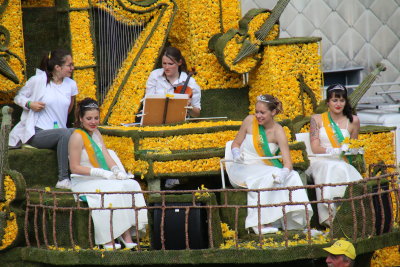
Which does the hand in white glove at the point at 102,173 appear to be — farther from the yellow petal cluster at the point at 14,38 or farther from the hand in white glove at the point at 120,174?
the yellow petal cluster at the point at 14,38

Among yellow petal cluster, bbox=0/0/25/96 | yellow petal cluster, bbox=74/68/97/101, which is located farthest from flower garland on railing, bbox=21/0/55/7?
yellow petal cluster, bbox=74/68/97/101

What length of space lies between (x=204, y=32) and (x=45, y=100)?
237cm

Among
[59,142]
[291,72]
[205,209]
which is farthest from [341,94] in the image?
[59,142]

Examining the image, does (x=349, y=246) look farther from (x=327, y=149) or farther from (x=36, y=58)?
(x=36, y=58)

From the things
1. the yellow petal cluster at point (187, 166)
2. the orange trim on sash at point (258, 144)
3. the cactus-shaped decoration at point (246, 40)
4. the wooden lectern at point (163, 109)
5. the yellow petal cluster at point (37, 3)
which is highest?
the yellow petal cluster at point (37, 3)

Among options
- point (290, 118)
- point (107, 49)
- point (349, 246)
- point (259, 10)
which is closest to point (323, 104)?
point (290, 118)

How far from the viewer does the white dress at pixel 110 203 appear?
35.4 feet

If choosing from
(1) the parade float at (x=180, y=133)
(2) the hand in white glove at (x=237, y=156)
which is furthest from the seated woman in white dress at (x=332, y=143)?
(2) the hand in white glove at (x=237, y=156)

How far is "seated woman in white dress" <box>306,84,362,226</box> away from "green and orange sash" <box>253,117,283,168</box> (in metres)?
0.53

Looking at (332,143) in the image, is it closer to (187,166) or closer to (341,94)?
(341,94)

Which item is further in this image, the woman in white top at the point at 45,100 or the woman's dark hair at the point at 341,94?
the woman in white top at the point at 45,100

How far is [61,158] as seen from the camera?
11.5 m

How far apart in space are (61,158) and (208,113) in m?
2.68

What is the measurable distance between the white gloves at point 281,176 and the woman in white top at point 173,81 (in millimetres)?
1895
